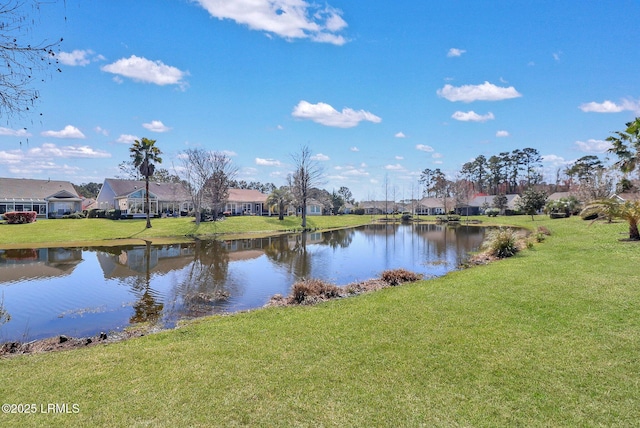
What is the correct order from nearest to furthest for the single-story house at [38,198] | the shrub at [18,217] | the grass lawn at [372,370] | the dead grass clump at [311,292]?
1. the grass lawn at [372,370]
2. the dead grass clump at [311,292]
3. the shrub at [18,217]
4. the single-story house at [38,198]

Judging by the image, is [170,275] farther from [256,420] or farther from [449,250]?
[449,250]

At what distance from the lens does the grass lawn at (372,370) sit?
4.27 meters

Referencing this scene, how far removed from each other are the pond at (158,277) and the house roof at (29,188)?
92.4ft

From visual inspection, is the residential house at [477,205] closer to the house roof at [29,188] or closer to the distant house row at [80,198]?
the distant house row at [80,198]

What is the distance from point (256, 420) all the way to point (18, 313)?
11.5 meters

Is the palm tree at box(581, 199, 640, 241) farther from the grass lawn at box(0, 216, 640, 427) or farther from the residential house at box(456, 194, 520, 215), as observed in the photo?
the residential house at box(456, 194, 520, 215)

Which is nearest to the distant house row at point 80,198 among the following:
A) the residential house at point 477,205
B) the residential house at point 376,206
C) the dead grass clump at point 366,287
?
the dead grass clump at point 366,287

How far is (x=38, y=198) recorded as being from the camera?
1845 inches

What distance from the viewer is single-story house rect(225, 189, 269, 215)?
209 ft

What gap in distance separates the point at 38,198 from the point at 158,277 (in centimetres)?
4341

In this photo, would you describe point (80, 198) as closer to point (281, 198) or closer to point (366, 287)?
point (281, 198)

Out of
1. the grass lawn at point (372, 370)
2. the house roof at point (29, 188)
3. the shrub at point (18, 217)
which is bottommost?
the grass lawn at point (372, 370)

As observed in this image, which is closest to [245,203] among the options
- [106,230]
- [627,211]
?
[106,230]

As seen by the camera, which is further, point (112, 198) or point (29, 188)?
point (112, 198)
